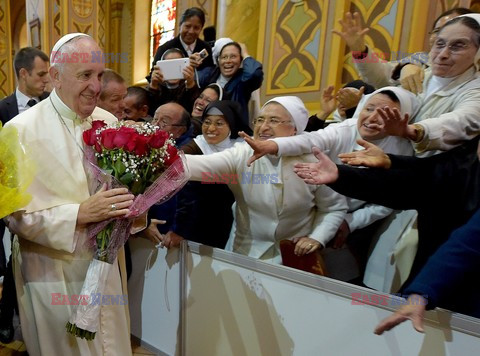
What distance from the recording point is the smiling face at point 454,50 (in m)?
1.80

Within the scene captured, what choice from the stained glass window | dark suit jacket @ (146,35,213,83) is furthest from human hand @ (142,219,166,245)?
the stained glass window

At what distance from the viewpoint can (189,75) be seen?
339 centimetres

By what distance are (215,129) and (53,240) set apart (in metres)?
1.33

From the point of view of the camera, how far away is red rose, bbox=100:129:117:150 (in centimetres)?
139

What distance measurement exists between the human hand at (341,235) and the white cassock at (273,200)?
Answer: 60mm

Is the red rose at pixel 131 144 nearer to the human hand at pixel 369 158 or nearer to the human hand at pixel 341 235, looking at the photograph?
the human hand at pixel 369 158

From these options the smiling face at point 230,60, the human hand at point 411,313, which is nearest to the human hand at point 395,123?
the human hand at point 411,313

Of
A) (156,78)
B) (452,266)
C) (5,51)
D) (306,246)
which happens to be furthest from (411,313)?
(5,51)

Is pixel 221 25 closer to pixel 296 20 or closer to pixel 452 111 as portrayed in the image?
pixel 296 20

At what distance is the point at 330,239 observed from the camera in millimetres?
2084

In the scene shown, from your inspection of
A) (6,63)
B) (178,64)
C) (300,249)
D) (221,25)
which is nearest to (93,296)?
(300,249)

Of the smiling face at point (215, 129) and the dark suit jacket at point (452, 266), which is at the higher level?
the smiling face at point (215, 129)

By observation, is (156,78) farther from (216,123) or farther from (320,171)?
(320,171)

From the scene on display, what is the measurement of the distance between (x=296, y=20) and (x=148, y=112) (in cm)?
289
